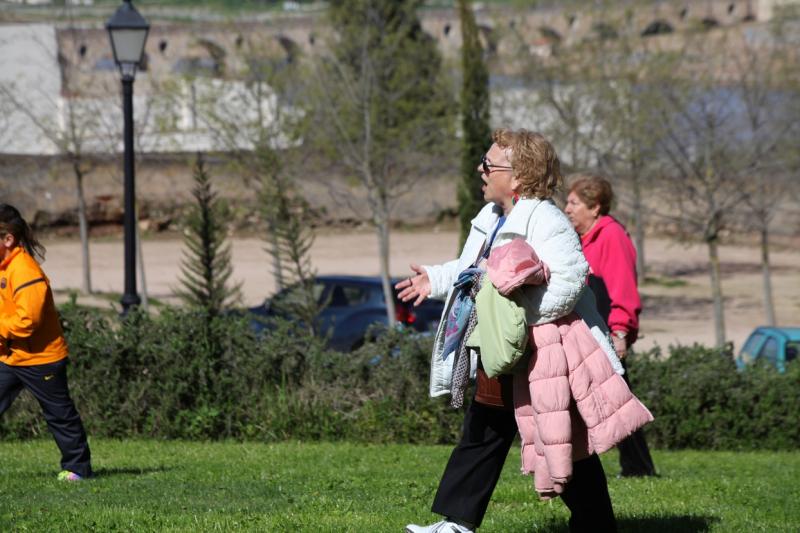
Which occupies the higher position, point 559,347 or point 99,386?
point 559,347

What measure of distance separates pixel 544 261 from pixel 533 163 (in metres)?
0.39

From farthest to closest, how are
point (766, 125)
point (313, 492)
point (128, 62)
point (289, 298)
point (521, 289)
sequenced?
point (766, 125) → point (289, 298) → point (128, 62) → point (313, 492) → point (521, 289)

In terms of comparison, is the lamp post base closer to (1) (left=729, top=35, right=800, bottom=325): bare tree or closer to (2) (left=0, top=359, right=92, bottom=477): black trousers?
(2) (left=0, top=359, right=92, bottom=477): black trousers

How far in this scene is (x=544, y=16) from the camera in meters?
28.9

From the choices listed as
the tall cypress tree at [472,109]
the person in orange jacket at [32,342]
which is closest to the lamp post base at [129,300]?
the person in orange jacket at [32,342]

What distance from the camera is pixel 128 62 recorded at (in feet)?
38.9

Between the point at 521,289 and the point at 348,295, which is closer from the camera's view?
the point at 521,289

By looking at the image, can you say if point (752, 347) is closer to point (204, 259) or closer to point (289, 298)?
point (289, 298)

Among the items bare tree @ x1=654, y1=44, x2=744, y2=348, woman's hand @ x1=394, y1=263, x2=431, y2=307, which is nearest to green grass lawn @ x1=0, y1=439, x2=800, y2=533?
woman's hand @ x1=394, y1=263, x2=431, y2=307

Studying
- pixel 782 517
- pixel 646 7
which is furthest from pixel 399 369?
pixel 646 7

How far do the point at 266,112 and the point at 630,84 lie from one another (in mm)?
8354

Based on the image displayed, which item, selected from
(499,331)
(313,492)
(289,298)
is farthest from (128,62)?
(499,331)

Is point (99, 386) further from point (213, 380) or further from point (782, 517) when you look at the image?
point (782, 517)

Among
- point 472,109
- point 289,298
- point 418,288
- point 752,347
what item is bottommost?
point 752,347
